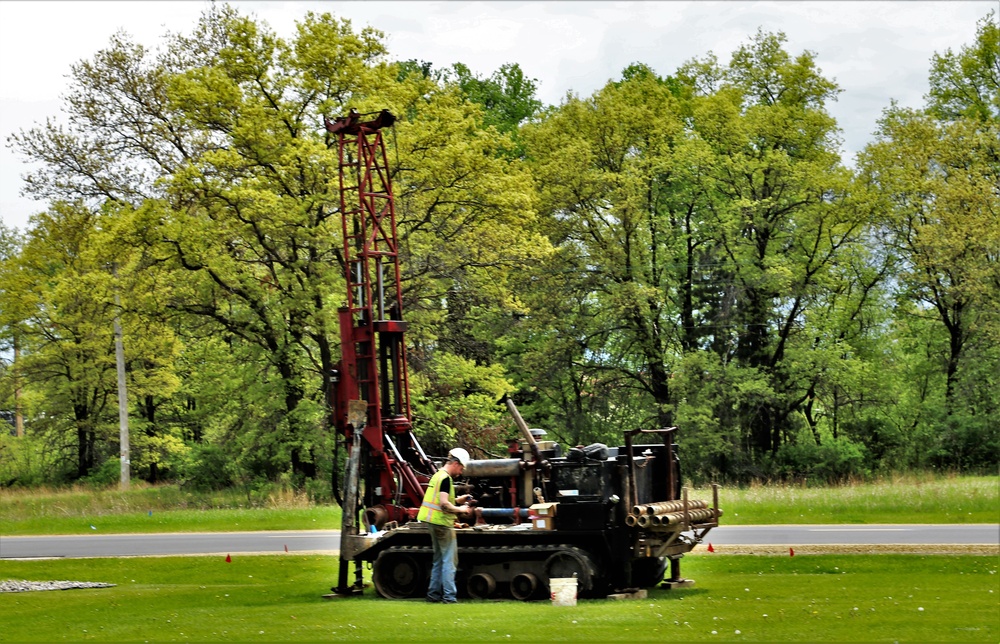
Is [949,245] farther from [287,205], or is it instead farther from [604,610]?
[604,610]

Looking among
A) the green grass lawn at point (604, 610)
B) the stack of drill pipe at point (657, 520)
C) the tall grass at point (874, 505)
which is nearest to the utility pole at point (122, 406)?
the tall grass at point (874, 505)

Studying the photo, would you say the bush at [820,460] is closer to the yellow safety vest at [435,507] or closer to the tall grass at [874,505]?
the tall grass at [874,505]

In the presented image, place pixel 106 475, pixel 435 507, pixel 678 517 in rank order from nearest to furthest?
pixel 435 507 < pixel 678 517 < pixel 106 475

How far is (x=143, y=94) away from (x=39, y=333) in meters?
15.1

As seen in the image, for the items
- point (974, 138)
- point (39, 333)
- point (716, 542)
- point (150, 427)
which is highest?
point (974, 138)

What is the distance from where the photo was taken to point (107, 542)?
29.8m

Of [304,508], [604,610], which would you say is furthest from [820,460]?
[604,610]

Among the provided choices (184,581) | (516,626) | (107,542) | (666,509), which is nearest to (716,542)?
(666,509)

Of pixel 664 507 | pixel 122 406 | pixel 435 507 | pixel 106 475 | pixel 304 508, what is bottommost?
pixel 304 508

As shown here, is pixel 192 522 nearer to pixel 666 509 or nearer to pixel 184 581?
pixel 184 581

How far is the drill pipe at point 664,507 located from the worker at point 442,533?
246cm

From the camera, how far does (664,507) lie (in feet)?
55.4

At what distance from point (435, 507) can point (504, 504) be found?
2188mm

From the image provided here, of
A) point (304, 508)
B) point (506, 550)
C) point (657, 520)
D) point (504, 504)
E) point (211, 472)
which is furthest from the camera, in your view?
point (211, 472)
